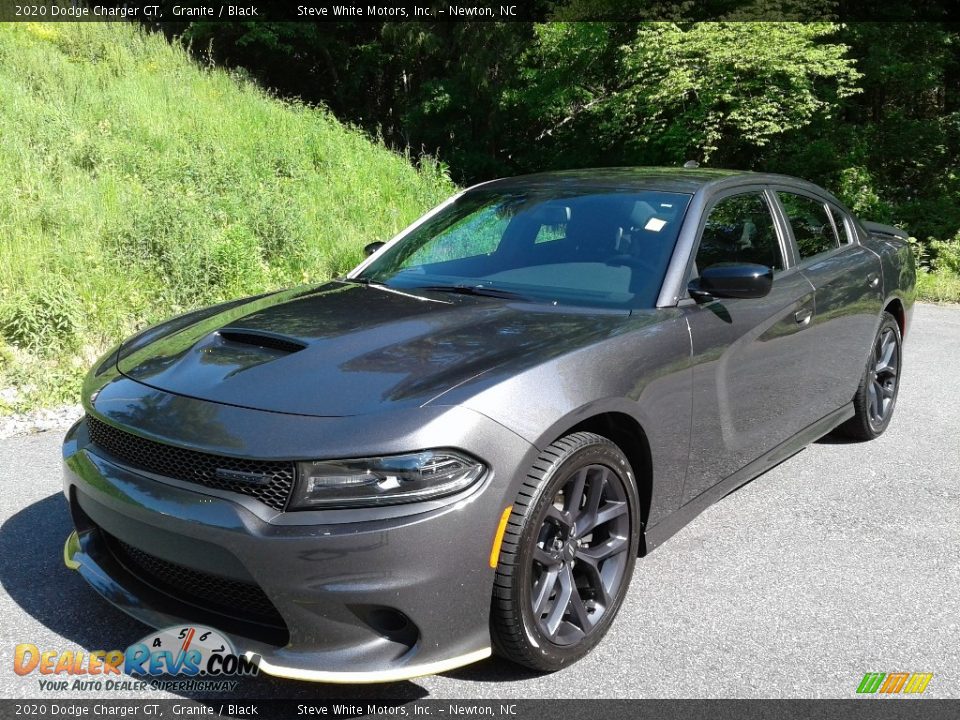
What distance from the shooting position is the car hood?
2.54 metres

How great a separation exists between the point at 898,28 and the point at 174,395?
22.7 meters

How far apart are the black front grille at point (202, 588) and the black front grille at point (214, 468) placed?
9.5 inches

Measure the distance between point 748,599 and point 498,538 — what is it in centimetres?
132

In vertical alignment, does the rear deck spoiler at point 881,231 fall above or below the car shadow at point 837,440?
above

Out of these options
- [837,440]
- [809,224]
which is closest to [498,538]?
[809,224]

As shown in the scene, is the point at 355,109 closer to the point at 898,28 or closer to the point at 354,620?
the point at 898,28

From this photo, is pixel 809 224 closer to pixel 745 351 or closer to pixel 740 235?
pixel 740 235

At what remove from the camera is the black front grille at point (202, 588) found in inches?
95.0

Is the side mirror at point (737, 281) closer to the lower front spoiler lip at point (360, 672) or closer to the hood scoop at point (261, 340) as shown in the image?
the hood scoop at point (261, 340)

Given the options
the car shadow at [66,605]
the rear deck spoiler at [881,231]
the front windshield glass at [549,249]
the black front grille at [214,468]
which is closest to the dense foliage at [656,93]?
the rear deck spoiler at [881,231]

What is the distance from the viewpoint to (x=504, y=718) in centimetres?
253

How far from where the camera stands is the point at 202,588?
2521 mm

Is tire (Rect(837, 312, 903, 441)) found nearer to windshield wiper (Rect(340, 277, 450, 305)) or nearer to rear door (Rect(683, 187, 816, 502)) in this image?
rear door (Rect(683, 187, 816, 502))

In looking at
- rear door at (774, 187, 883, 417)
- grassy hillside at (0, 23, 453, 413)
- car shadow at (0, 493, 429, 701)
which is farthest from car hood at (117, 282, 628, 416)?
grassy hillside at (0, 23, 453, 413)
